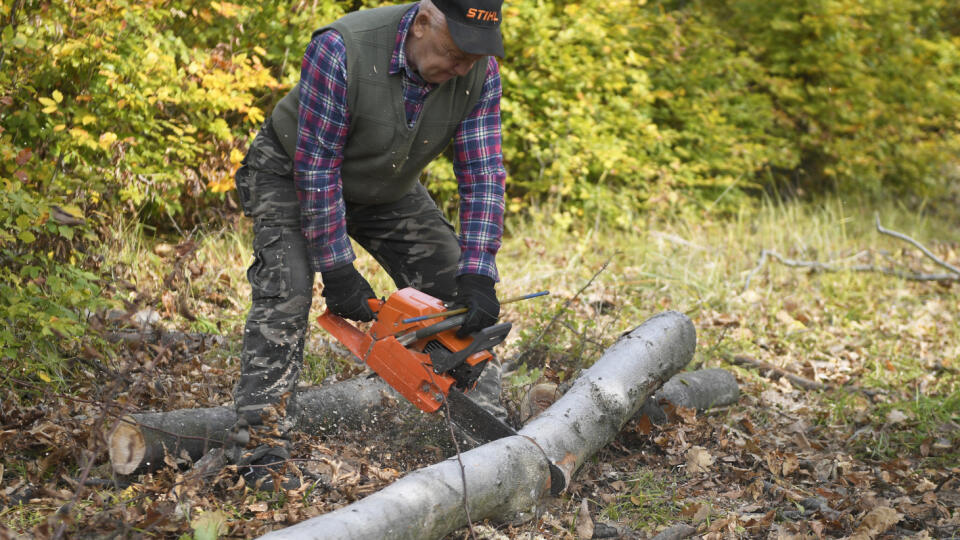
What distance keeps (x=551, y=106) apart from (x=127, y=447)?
5.85 meters

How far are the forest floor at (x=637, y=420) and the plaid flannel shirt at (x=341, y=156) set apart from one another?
0.54 meters

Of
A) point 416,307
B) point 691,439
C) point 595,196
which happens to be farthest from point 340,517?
point 595,196

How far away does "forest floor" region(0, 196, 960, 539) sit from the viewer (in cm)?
304

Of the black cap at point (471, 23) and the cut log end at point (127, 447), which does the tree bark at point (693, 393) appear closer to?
the black cap at point (471, 23)

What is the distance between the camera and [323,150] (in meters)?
3.22

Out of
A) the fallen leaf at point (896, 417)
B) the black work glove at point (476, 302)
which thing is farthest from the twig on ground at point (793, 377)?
the black work glove at point (476, 302)

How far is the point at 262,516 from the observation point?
291 cm

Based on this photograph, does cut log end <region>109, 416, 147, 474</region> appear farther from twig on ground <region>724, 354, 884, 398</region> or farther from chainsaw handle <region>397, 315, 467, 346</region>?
twig on ground <region>724, 354, 884, 398</region>

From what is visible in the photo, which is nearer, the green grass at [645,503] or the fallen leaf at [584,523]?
the fallen leaf at [584,523]

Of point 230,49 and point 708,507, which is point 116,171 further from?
point 708,507

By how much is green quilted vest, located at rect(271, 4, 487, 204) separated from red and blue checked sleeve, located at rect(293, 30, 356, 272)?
5 centimetres

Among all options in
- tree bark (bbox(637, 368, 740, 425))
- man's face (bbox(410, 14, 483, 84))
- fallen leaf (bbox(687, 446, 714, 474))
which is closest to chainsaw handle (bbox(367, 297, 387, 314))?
man's face (bbox(410, 14, 483, 84))

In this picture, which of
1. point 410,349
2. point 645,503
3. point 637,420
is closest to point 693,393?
point 637,420

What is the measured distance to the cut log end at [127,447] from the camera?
3.10 meters
